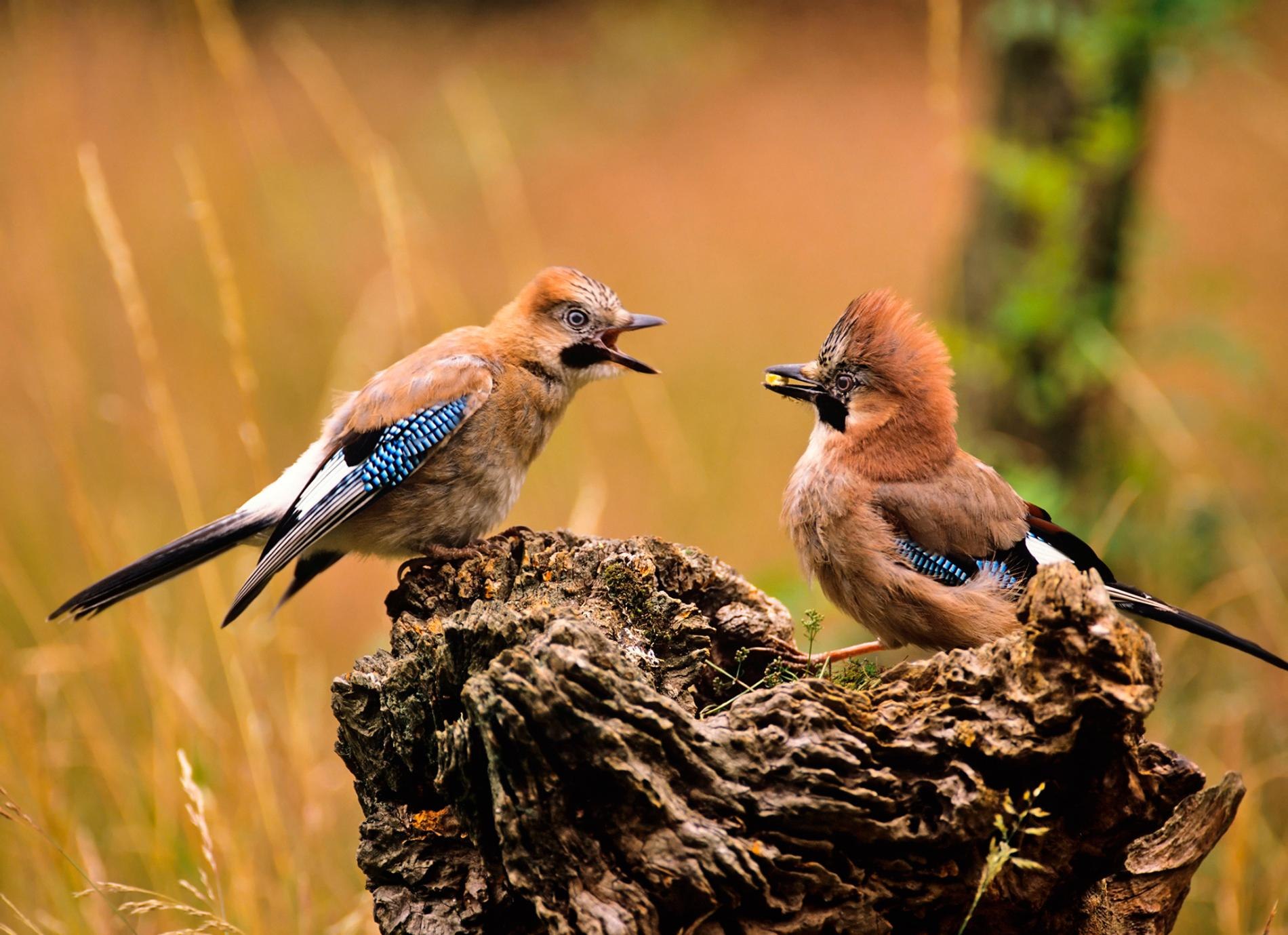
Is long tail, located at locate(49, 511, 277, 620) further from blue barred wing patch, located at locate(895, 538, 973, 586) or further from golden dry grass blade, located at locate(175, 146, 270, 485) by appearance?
blue barred wing patch, located at locate(895, 538, 973, 586)

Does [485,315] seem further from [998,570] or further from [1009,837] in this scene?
[1009,837]

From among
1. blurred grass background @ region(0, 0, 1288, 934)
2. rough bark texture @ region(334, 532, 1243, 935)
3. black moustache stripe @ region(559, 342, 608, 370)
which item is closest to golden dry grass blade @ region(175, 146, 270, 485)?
blurred grass background @ region(0, 0, 1288, 934)

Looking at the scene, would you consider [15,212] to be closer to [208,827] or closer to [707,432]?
[707,432]

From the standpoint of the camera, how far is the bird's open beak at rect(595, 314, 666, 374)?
5.09 metres

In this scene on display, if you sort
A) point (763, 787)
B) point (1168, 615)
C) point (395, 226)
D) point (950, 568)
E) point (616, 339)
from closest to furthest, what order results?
point (763, 787)
point (1168, 615)
point (950, 568)
point (395, 226)
point (616, 339)

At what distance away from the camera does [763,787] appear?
109 inches

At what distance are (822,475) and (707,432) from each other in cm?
612

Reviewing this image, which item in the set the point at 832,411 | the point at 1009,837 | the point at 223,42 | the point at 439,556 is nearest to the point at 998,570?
the point at 832,411

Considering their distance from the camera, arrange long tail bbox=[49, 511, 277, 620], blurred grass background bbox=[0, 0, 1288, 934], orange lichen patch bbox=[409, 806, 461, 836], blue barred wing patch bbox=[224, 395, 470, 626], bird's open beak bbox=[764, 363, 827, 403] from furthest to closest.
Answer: blurred grass background bbox=[0, 0, 1288, 934] < bird's open beak bbox=[764, 363, 827, 403] < blue barred wing patch bbox=[224, 395, 470, 626] < long tail bbox=[49, 511, 277, 620] < orange lichen patch bbox=[409, 806, 461, 836]

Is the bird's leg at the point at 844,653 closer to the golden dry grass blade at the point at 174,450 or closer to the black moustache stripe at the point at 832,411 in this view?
the black moustache stripe at the point at 832,411

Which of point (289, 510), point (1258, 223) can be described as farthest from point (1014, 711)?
point (1258, 223)

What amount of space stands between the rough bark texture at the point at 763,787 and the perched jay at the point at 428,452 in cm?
138

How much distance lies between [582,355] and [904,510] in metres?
1.68

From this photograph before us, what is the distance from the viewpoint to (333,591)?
359 inches
